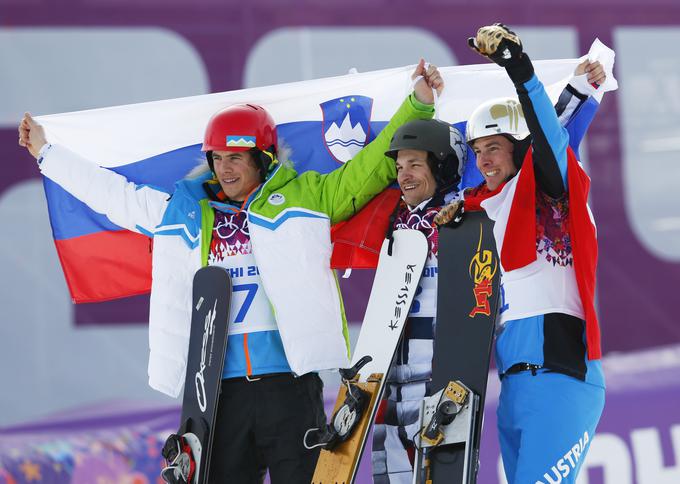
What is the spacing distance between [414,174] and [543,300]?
25.0 inches

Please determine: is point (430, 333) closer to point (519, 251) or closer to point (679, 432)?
point (519, 251)

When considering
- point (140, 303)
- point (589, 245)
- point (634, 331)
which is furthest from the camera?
point (634, 331)

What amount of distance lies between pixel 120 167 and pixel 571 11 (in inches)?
121

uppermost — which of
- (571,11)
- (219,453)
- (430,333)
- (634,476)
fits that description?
(571,11)

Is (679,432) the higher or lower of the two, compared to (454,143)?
lower

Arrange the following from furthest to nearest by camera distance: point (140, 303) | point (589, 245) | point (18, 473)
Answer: point (140, 303)
point (18, 473)
point (589, 245)

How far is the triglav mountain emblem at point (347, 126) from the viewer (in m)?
3.81

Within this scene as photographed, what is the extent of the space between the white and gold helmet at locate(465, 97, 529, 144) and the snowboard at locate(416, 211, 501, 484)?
0.26 metres

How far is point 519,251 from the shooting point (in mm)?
2928

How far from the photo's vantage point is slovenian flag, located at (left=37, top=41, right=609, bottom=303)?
3777 mm

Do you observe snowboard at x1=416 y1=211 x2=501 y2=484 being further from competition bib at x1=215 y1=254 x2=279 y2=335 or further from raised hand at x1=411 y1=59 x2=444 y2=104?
competition bib at x1=215 y1=254 x2=279 y2=335

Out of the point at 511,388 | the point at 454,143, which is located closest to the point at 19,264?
the point at 454,143

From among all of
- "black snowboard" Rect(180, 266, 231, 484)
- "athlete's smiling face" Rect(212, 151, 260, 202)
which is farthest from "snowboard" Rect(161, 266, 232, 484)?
"athlete's smiling face" Rect(212, 151, 260, 202)

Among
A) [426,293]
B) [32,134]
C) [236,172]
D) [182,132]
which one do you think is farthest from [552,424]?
[32,134]
